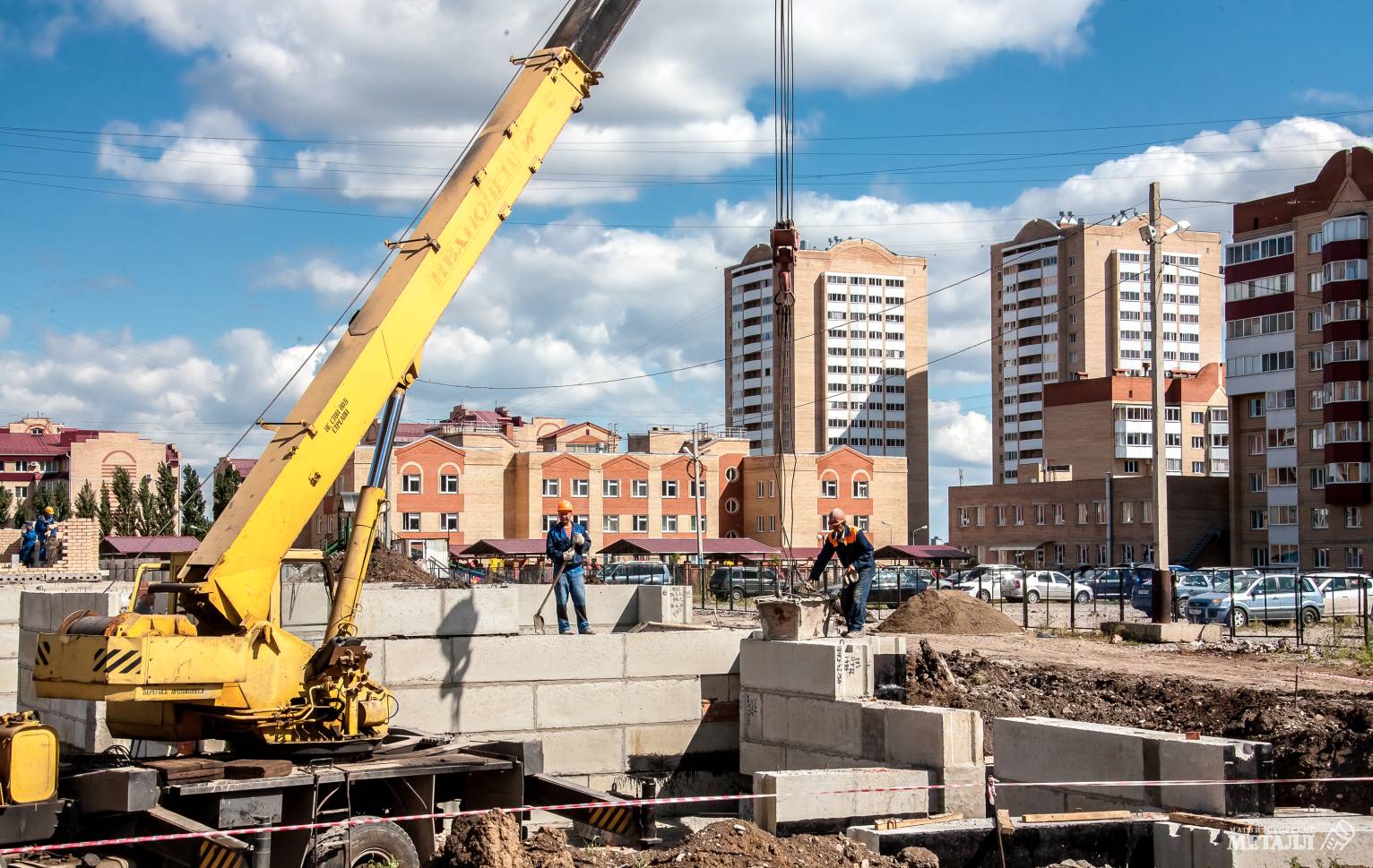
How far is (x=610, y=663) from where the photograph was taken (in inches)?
555

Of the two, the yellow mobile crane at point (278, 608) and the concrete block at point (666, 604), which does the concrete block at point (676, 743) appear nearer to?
the concrete block at point (666, 604)

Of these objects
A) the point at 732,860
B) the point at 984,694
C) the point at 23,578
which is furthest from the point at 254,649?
the point at 23,578

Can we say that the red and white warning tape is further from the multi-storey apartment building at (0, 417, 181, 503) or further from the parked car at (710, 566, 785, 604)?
the multi-storey apartment building at (0, 417, 181, 503)

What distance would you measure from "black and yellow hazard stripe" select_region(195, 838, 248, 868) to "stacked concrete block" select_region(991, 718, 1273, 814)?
562 cm

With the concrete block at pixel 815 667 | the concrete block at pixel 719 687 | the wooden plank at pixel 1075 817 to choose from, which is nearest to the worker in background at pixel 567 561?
the concrete block at pixel 719 687

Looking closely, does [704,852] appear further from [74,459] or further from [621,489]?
[74,459]

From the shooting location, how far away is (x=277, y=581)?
930 centimetres

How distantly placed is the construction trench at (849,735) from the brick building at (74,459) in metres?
Result: 87.9

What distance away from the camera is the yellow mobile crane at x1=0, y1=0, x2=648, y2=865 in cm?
844

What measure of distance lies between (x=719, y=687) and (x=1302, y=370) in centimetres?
5638

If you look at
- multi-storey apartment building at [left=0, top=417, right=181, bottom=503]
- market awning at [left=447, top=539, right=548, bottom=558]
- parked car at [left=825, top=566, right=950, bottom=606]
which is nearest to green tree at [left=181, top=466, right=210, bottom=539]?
market awning at [left=447, top=539, right=548, bottom=558]

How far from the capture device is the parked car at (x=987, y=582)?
4031 cm

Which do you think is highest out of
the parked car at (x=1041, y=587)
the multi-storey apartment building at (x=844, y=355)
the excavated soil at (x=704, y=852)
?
the multi-storey apartment building at (x=844, y=355)

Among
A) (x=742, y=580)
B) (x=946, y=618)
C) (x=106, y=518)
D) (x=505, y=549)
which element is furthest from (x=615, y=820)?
(x=106, y=518)
